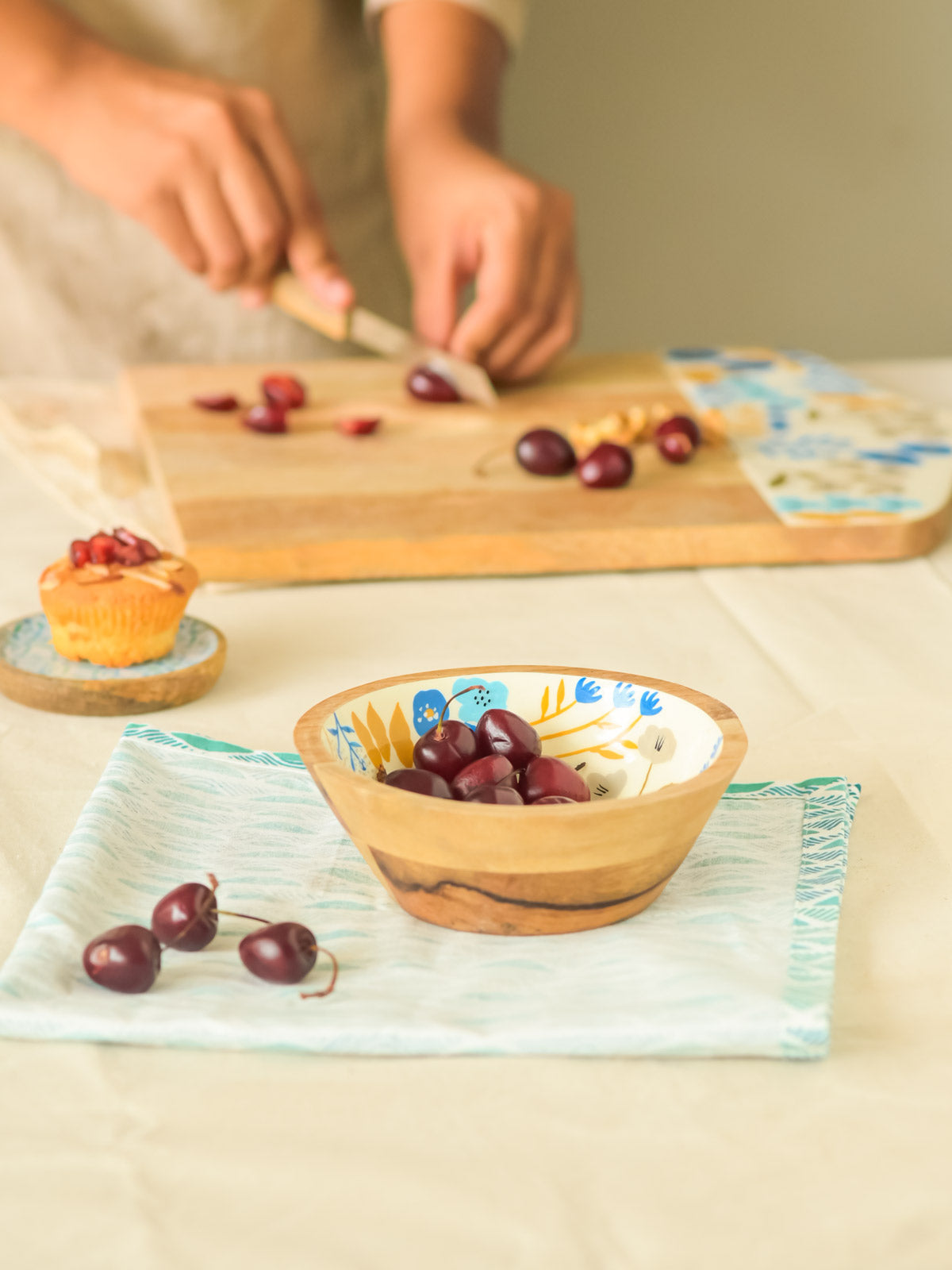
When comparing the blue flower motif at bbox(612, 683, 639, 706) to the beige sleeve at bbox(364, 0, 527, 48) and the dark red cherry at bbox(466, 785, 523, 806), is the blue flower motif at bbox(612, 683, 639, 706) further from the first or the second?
the beige sleeve at bbox(364, 0, 527, 48)

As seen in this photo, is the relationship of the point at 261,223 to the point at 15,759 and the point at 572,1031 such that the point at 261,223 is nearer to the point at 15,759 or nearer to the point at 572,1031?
the point at 15,759

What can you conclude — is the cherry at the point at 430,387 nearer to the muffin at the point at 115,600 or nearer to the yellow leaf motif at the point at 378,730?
the muffin at the point at 115,600

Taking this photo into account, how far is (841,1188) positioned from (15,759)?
546mm

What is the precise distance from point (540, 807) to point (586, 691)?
150 millimetres

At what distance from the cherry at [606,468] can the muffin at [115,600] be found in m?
0.50

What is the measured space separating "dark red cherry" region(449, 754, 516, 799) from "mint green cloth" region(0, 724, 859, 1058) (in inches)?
2.5

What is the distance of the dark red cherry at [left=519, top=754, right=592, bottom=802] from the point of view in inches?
23.7

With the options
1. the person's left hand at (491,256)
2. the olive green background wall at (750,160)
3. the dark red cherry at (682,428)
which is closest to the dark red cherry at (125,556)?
the dark red cherry at (682,428)

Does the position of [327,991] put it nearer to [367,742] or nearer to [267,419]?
[367,742]

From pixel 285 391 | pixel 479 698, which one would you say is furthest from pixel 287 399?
pixel 479 698

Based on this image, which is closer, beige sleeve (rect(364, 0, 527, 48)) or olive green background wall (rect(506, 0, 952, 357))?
beige sleeve (rect(364, 0, 527, 48))

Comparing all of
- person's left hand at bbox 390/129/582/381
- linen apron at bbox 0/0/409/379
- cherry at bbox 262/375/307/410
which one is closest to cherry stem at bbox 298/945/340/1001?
cherry at bbox 262/375/307/410

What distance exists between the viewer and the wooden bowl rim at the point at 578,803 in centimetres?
53

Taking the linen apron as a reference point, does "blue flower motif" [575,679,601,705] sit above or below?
above
